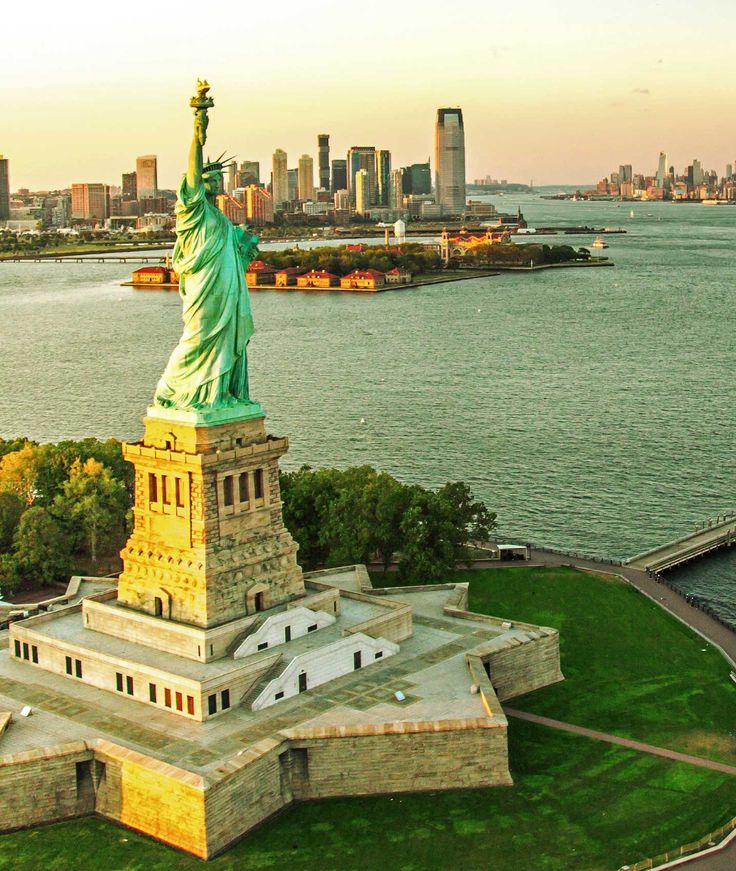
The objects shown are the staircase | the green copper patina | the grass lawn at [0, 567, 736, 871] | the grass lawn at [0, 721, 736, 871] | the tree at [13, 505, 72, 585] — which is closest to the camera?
the grass lawn at [0, 721, 736, 871]

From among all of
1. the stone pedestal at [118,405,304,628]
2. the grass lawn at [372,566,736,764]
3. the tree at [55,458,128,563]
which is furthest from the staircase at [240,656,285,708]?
the tree at [55,458,128,563]

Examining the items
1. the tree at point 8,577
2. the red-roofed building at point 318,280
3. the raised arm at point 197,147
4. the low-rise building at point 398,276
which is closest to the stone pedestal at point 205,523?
the raised arm at point 197,147

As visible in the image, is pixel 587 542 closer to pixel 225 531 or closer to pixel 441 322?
pixel 225 531

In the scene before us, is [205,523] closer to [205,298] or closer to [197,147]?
[205,298]

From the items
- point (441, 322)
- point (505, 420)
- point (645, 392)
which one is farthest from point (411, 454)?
point (441, 322)

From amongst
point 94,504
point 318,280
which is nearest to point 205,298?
point 94,504

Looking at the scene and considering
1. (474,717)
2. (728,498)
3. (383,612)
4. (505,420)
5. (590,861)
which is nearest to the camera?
(590,861)

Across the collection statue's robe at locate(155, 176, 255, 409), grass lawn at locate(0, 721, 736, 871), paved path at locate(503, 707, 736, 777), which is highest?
statue's robe at locate(155, 176, 255, 409)

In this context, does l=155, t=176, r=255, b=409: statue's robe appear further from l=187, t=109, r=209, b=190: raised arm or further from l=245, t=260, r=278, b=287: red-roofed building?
l=245, t=260, r=278, b=287: red-roofed building

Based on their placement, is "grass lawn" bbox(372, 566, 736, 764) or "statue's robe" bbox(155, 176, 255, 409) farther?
"grass lawn" bbox(372, 566, 736, 764)
